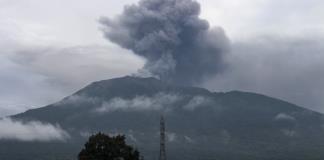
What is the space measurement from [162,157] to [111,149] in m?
10.4

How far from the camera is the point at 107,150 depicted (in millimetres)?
68688

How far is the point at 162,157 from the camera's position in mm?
77312

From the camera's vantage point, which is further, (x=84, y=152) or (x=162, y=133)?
(x=162, y=133)

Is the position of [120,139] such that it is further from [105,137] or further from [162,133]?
[162,133]

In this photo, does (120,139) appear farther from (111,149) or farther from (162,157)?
(162,157)

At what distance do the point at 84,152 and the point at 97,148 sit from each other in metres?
1.60

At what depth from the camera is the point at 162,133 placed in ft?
254

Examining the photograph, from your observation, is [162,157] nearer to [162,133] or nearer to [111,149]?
[162,133]

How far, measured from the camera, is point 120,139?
69.8 m

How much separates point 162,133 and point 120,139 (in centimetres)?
876

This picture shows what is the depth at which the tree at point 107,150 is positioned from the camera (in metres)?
68.8

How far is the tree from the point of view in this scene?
6875cm

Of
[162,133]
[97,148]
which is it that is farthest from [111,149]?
[162,133]

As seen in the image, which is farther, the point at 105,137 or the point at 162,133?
the point at 162,133
